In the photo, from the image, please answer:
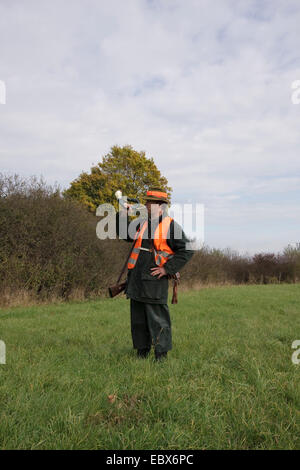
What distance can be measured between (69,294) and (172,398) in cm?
941

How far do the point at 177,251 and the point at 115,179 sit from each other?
2005 cm

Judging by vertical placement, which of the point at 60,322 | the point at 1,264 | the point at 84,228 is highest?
the point at 84,228

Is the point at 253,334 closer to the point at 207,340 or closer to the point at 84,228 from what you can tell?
the point at 207,340

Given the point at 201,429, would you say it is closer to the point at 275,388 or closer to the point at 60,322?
the point at 275,388

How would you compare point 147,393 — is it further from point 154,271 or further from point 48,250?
point 48,250

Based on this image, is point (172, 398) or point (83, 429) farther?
point (172, 398)

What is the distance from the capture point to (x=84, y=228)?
1278cm

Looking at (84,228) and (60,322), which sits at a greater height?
(84,228)

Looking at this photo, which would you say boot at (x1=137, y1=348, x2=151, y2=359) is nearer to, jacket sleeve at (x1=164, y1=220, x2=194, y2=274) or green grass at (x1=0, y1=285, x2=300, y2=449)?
green grass at (x1=0, y1=285, x2=300, y2=449)

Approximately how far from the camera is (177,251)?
4574 mm

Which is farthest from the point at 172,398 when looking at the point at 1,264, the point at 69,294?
the point at 69,294

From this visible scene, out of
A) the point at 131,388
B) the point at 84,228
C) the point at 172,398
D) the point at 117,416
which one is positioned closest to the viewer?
the point at 117,416

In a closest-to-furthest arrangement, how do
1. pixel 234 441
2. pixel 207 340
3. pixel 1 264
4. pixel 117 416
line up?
1. pixel 234 441
2. pixel 117 416
3. pixel 207 340
4. pixel 1 264

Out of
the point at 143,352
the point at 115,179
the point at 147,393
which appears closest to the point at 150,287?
the point at 143,352
